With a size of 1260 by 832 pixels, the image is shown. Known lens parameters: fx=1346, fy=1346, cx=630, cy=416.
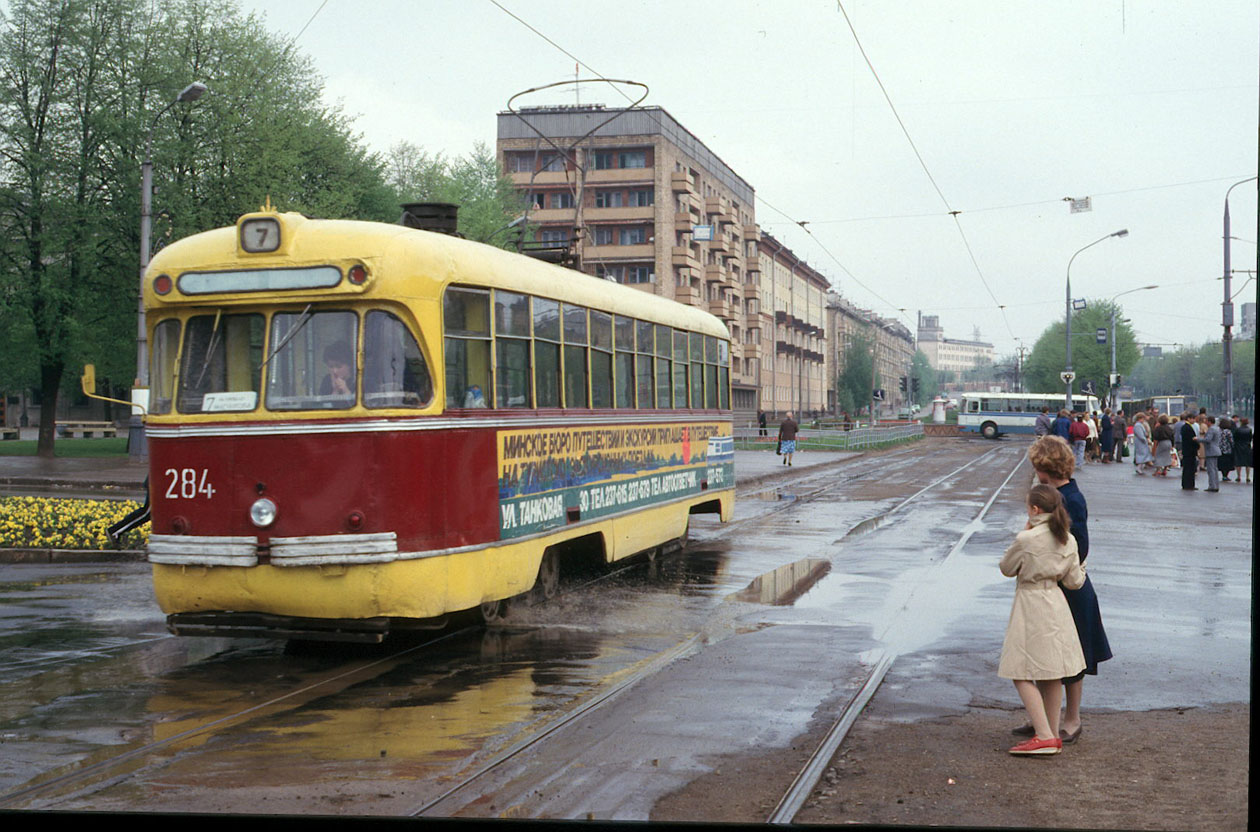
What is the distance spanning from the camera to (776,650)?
9742mm

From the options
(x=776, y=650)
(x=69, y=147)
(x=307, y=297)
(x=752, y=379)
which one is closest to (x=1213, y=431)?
(x=776, y=650)

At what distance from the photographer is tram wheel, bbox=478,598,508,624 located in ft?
33.7

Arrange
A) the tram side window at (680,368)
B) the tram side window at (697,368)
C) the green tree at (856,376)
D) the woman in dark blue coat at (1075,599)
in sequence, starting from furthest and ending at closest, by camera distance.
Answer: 1. the green tree at (856,376)
2. the tram side window at (697,368)
3. the tram side window at (680,368)
4. the woman in dark blue coat at (1075,599)

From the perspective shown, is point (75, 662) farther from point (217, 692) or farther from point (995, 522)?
point (995, 522)

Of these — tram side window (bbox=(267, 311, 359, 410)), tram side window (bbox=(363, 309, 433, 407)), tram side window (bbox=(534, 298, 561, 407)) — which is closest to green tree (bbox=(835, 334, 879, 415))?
tram side window (bbox=(534, 298, 561, 407))

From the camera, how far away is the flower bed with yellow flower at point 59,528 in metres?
15.9

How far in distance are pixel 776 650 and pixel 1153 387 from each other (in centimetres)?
9231

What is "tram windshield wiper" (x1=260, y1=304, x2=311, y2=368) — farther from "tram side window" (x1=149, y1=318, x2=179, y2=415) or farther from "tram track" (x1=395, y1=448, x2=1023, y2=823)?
"tram track" (x1=395, y1=448, x2=1023, y2=823)

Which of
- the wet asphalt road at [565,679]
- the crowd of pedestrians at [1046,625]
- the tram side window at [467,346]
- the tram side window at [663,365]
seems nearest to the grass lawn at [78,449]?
the wet asphalt road at [565,679]

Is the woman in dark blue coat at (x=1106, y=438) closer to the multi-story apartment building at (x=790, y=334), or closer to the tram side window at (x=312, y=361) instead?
the tram side window at (x=312, y=361)

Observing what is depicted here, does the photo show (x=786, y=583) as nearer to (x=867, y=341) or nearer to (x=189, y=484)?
(x=189, y=484)

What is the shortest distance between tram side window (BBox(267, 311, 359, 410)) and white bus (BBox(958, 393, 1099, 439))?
7990cm

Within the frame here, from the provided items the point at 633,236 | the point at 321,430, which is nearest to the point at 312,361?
the point at 321,430

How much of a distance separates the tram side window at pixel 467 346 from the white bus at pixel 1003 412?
258 feet
